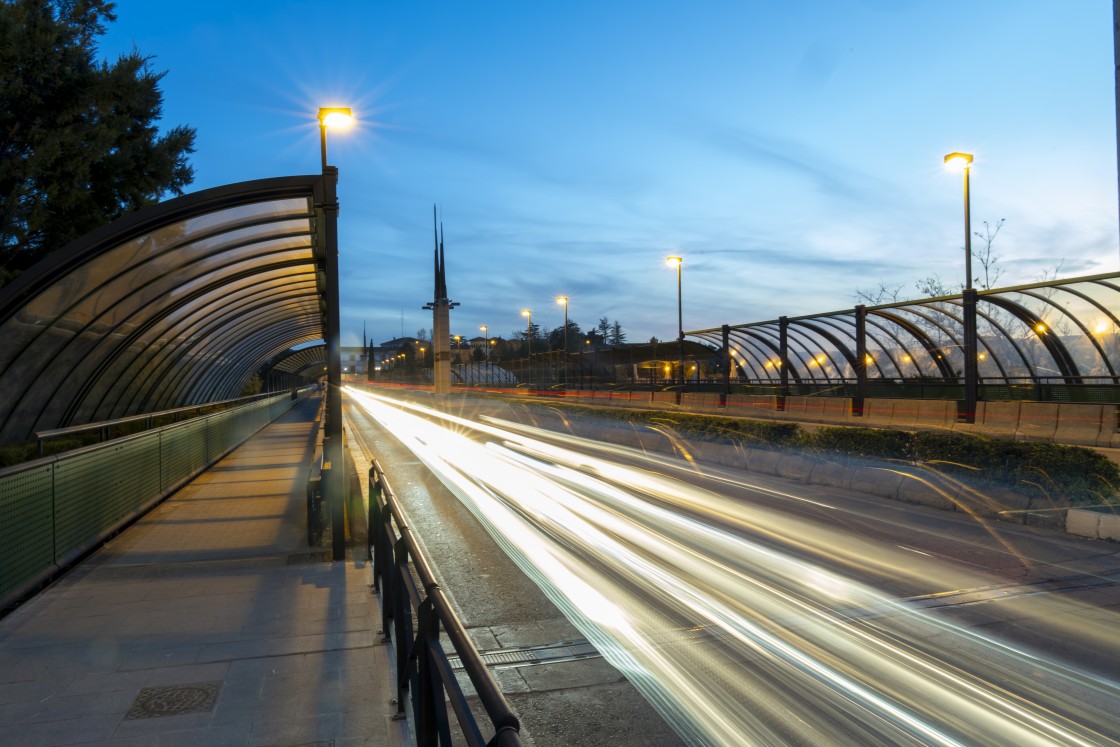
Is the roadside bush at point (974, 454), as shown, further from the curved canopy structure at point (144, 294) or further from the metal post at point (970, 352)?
the curved canopy structure at point (144, 294)

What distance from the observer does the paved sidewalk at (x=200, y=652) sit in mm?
4312

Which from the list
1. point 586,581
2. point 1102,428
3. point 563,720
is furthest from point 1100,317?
point 563,720

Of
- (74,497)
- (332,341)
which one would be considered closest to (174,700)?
(74,497)

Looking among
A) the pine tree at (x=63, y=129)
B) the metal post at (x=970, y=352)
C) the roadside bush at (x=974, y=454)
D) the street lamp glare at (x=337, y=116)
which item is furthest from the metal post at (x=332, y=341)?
the metal post at (x=970, y=352)

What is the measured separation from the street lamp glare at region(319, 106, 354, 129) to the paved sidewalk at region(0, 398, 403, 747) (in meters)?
6.83

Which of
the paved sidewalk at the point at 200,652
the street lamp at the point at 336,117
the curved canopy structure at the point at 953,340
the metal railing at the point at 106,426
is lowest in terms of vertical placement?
the paved sidewalk at the point at 200,652

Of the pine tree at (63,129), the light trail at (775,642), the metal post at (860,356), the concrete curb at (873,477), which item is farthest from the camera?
the metal post at (860,356)

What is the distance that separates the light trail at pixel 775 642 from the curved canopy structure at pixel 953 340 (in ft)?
42.9

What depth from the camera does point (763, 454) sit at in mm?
16250

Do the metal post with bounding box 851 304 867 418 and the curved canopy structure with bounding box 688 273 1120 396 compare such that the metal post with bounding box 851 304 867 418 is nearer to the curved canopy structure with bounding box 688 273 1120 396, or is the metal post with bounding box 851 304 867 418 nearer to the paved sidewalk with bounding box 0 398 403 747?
the curved canopy structure with bounding box 688 273 1120 396

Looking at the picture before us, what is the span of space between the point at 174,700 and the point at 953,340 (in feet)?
87.3

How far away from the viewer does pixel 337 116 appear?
12.4 metres

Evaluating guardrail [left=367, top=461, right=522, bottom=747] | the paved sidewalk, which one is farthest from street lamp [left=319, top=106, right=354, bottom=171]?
guardrail [left=367, top=461, right=522, bottom=747]

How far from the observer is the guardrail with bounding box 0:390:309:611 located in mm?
6422
